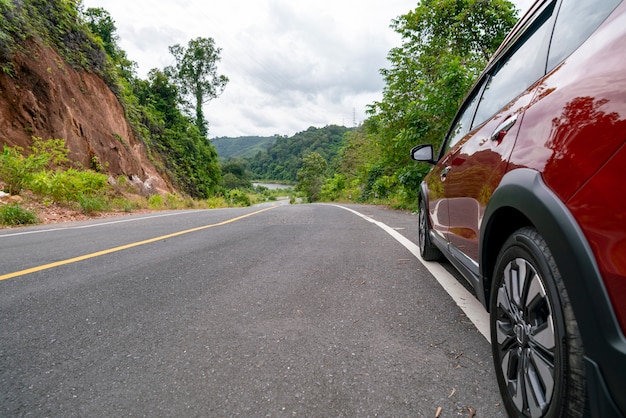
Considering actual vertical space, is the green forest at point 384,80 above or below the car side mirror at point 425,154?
above

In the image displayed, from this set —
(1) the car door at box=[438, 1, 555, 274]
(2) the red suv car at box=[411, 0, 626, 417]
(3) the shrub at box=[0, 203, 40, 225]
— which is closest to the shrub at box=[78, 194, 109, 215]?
(3) the shrub at box=[0, 203, 40, 225]

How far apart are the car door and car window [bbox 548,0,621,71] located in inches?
3.4

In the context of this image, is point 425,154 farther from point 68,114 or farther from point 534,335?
point 68,114

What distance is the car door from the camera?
1.69m

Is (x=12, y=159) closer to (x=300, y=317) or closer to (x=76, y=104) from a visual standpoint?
(x=76, y=104)

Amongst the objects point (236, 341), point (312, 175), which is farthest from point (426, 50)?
point (312, 175)

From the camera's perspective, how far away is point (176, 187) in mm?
26703

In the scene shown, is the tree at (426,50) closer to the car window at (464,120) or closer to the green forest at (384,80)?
the green forest at (384,80)

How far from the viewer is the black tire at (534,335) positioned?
1058 mm

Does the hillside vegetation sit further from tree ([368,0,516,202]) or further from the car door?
the car door

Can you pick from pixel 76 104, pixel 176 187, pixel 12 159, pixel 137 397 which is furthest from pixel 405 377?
pixel 176 187

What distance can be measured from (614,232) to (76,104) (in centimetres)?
2084

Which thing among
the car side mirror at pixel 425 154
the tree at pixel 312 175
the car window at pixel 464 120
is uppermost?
the car window at pixel 464 120

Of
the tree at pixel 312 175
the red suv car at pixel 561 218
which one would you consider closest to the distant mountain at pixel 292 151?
the tree at pixel 312 175
